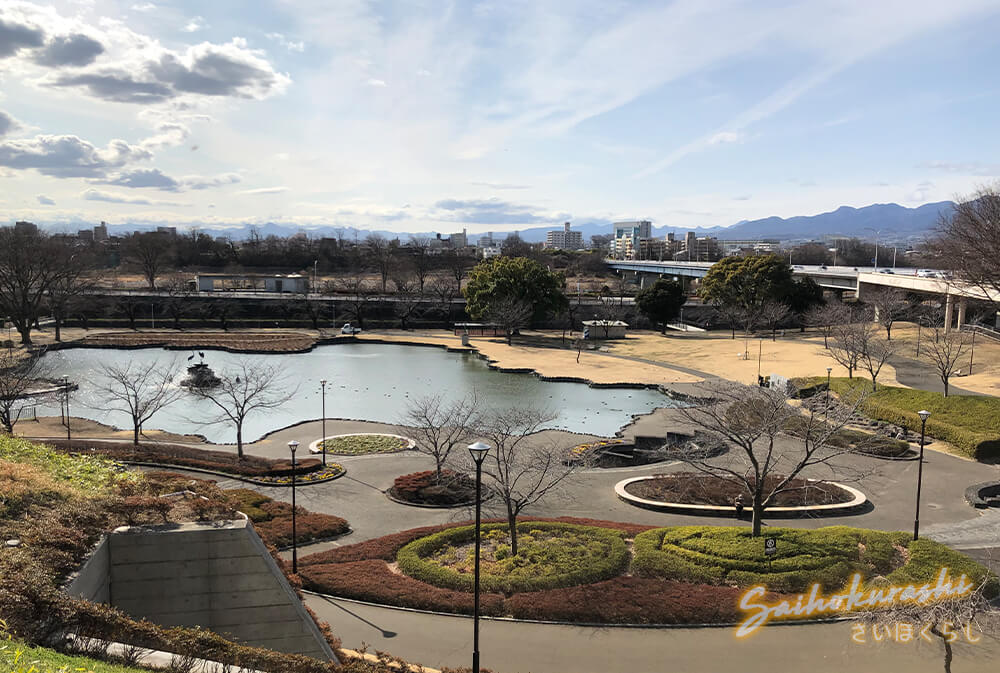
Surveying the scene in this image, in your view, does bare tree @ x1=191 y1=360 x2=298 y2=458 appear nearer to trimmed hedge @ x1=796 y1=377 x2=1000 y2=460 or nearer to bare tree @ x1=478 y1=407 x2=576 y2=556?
bare tree @ x1=478 y1=407 x2=576 y2=556

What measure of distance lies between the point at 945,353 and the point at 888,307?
655 inches

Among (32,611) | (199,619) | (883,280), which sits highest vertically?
(883,280)

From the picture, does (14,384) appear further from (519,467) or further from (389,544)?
(519,467)

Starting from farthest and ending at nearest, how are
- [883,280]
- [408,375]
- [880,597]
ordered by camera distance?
[883,280], [408,375], [880,597]

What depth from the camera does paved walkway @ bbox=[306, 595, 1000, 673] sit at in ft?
37.4

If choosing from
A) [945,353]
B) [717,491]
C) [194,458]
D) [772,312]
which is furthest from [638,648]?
[772,312]

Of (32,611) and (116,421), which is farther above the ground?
(32,611)

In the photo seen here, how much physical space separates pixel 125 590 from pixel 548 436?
20006 millimetres

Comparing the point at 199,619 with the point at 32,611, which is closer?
the point at 32,611

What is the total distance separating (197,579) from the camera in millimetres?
10367

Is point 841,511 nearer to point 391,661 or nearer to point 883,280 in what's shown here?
point 391,661

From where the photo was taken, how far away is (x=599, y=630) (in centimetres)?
1273

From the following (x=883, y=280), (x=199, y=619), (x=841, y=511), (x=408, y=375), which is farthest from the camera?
(x=883, y=280)

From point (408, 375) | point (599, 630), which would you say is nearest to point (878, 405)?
point (599, 630)
